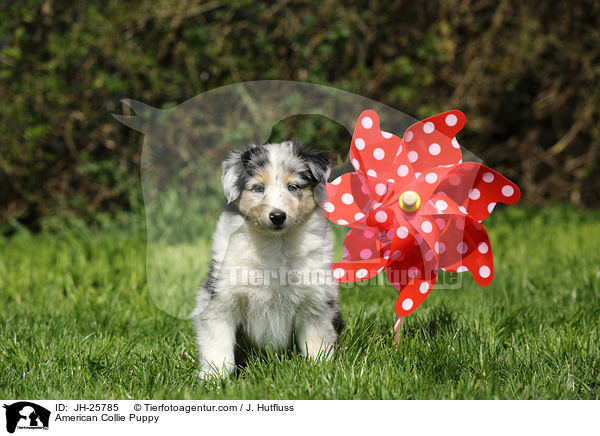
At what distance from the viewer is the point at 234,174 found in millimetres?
2541

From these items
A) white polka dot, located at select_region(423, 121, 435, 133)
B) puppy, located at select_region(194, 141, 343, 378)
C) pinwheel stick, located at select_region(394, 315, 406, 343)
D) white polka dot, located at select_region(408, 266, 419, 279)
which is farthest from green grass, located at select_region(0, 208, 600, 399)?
white polka dot, located at select_region(423, 121, 435, 133)

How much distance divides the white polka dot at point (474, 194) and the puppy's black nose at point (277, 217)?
93 cm

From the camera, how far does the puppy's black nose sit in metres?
2.46

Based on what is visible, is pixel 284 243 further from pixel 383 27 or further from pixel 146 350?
pixel 383 27

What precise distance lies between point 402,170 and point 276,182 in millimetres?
624

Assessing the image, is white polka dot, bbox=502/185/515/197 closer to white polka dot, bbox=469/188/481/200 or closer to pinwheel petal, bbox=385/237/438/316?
white polka dot, bbox=469/188/481/200

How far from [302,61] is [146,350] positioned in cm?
307

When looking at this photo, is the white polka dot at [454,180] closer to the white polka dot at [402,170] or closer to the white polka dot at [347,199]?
the white polka dot at [402,170]

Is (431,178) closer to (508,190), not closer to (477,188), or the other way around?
(477,188)

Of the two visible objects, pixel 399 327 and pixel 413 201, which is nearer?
pixel 413 201

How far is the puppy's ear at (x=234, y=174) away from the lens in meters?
2.53
